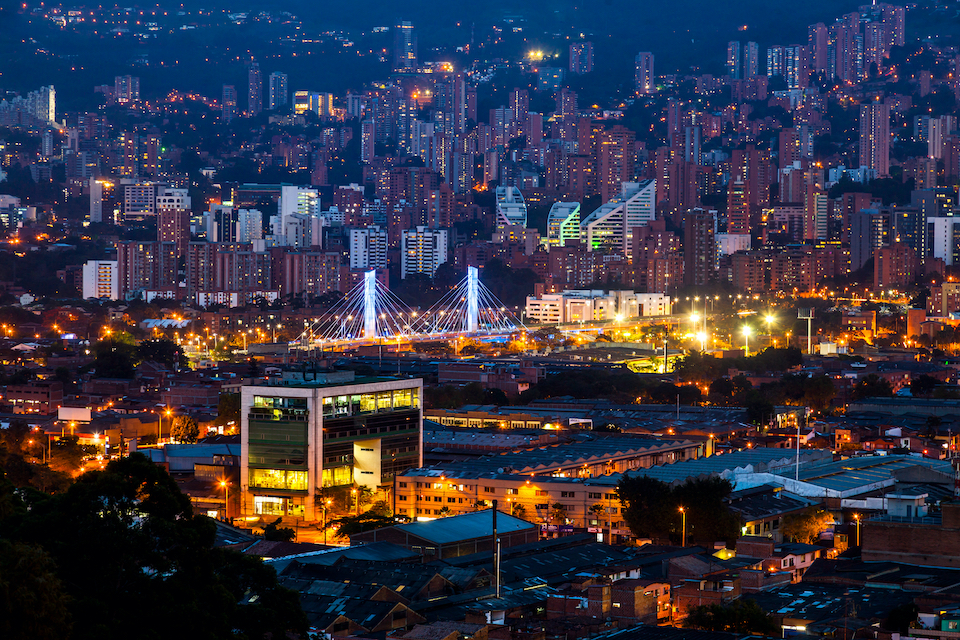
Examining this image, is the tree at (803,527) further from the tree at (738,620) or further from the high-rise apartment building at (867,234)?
the high-rise apartment building at (867,234)

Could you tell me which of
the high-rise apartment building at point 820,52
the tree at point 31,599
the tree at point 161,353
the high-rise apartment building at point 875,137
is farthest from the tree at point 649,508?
the high-rise apartment building at point 820,52

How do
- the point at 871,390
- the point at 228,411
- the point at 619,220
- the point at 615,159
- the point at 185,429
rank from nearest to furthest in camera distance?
the point at 185,429, the point at 228,411, the point at 871,390, the point at 619,220, the point at 615,159

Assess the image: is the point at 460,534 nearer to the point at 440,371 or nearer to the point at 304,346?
the point at 440,371

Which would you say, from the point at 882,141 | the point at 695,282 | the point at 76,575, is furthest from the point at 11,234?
the point at 76,575

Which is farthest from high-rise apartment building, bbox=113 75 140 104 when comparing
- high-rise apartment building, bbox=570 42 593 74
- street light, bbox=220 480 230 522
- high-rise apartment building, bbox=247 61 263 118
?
street light, bbox=220 480 230 522

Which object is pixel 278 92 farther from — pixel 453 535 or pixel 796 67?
pixel 453 535

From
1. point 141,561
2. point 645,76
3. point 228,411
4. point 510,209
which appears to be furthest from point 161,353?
point 645,76
